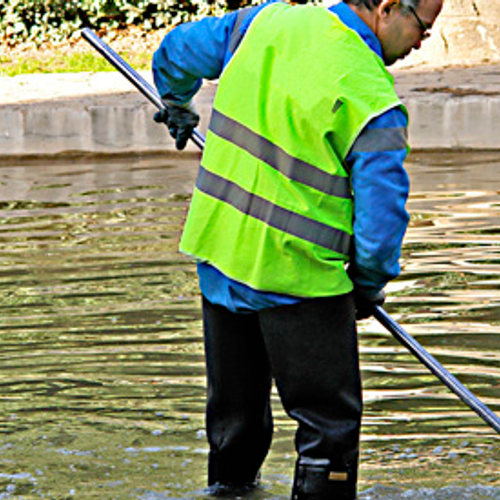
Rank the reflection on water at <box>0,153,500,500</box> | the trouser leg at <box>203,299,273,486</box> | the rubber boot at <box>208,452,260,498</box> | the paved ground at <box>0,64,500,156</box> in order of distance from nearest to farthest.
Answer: the trouser leg at <box>203,299,273,486</box> < the rubber boot at <box>208,452,260,498</box> < the reflection on water at <box>0,153,500,500</box> < the paved ground at <box>0,64,500,156</box>

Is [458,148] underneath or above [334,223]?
underneath

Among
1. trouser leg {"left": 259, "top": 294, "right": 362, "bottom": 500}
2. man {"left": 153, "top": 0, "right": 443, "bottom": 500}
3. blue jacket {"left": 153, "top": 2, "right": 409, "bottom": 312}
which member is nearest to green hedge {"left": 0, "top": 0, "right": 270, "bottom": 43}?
blue jacket {"left": 153, "top": 2, "right": 409, "bottom": 312}

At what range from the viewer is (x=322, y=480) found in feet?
12.0

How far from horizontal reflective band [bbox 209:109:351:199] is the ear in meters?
0.45

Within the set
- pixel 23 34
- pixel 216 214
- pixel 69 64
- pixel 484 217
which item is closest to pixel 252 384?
pixel 216 214

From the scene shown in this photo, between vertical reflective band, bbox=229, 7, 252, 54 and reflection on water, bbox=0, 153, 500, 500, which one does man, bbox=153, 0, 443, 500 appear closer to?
vertical reflective band, bbox=229, 7, 252, 54

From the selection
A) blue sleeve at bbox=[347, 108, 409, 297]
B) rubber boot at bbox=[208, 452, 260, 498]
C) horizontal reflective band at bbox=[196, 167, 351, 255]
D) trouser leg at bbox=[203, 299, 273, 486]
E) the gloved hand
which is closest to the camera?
blue sleeve at bbox=[347, 108, 409, 297]

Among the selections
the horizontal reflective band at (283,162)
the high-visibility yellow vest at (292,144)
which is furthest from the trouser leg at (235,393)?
the horizontal reflective band at (283,162)

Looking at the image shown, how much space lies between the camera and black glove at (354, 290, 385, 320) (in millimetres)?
3682

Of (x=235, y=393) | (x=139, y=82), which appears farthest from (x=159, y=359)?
(x=235, y=393)

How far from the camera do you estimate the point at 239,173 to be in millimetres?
3607

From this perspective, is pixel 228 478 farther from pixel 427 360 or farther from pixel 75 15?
A: pixel 75 15

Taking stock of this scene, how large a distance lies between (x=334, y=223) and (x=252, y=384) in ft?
2.13

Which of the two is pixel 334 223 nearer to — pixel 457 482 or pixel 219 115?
pixel 219 115
